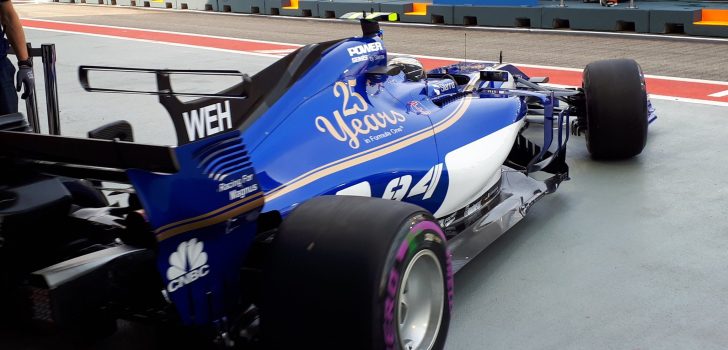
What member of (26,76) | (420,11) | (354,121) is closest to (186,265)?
(354,121)

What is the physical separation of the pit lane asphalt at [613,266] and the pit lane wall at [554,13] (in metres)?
6.82

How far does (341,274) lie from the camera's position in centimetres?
272

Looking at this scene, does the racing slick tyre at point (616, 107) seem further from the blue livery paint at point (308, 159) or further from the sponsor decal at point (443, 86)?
the sponsor decal at point (443, 86)

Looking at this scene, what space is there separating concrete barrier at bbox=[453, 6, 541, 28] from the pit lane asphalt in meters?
8.42

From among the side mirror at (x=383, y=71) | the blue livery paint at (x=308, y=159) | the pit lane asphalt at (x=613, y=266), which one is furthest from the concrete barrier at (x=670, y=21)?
the side mirror at (x=383, y=71)

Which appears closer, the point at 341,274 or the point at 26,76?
the point at 341,274

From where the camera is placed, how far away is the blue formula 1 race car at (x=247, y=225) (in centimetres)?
271

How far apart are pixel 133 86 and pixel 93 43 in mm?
6047

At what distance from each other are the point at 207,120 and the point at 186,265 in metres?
0.50

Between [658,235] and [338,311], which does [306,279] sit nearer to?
[338,311]

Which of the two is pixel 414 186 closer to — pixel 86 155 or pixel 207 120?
pixel 207 120

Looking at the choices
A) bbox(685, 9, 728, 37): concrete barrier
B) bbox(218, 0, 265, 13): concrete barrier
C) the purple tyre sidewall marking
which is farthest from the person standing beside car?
bbox(218, 0, 265, 13): concrete barrier

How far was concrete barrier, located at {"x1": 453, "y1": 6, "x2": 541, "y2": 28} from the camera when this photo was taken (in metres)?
15.1

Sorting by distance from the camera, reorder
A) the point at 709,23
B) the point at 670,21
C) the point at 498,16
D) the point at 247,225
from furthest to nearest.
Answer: the point at 498,16, the point at 670,21, the point at 709,23, the point at 247,225
